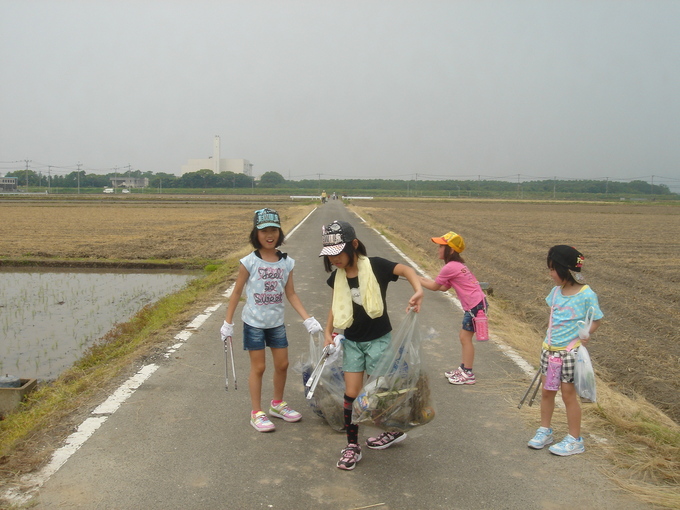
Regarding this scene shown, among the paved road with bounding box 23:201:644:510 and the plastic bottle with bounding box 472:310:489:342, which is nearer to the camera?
the paved road with bounding box 23:201:644:510

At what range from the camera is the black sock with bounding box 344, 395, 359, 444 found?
4.09 meters

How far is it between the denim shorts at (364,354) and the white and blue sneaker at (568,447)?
1404 millimetres

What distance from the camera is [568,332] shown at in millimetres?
4344

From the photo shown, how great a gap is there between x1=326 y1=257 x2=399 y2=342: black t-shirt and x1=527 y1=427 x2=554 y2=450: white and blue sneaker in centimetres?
135

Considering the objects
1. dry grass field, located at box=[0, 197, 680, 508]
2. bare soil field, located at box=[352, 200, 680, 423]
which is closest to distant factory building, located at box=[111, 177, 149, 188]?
dry grass field, located at box=[0, 197, 680, 508]

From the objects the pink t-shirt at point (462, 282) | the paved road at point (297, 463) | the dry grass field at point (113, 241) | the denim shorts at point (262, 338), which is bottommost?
the dry grass field at point (113, 241)

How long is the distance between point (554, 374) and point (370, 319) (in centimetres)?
138

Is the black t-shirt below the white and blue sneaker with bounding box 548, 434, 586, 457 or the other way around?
the other way around

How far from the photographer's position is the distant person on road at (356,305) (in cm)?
410

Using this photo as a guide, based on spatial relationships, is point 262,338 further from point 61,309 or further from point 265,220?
point 61,309

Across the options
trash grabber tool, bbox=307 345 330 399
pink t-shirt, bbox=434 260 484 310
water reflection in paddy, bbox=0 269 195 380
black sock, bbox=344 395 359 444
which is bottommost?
water reflection in paddy, bbox=0 269 195 380

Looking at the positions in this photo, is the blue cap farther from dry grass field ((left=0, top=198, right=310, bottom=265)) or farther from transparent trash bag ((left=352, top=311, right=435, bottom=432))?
dry grass field ((left=0, top=198, right=310, bottom=265))

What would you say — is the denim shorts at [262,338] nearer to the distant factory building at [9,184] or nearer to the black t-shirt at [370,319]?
the black t-shirt at [370,319]

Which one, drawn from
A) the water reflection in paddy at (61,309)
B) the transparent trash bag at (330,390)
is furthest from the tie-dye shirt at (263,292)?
the water reflection in paddy at (61,309)
